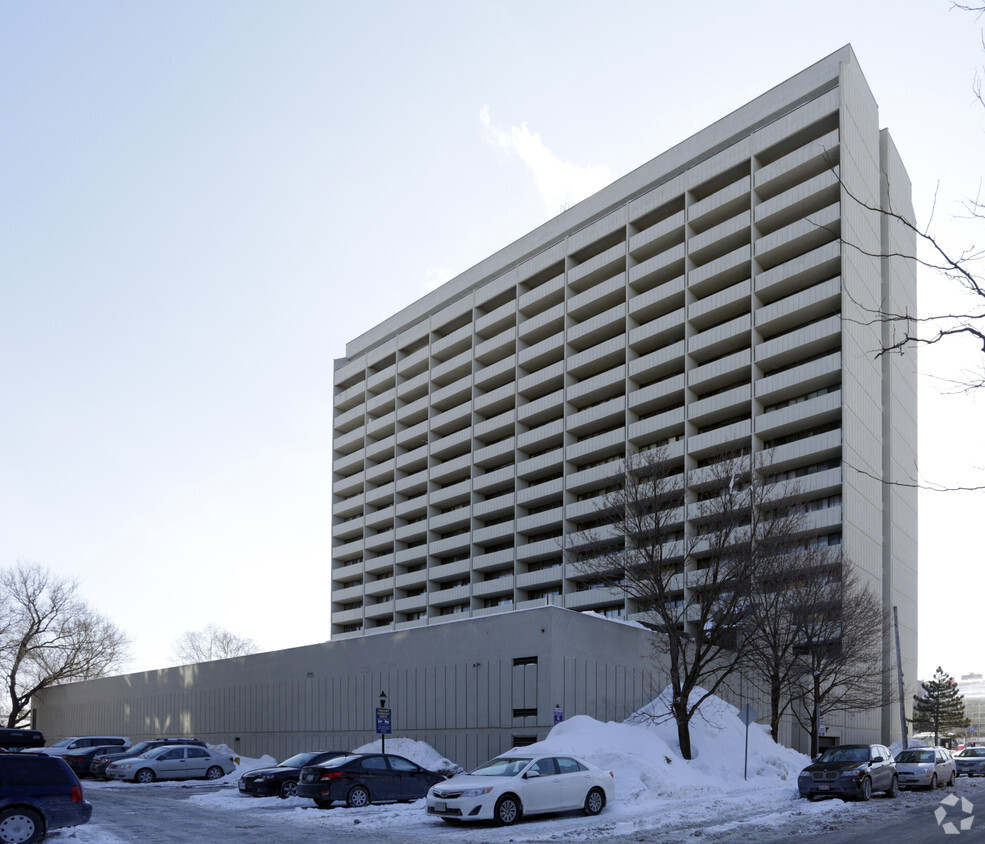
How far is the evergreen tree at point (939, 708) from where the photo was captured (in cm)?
10706

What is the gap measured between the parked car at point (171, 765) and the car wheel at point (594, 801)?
2094 cm

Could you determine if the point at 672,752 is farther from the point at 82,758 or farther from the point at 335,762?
the point at 82,758

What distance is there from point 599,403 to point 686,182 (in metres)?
16.1

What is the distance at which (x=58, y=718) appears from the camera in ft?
228

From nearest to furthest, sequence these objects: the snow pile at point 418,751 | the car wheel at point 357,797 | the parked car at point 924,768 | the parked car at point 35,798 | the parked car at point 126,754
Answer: the parked car at point 35,798
the car wheel at point 357,797
the parked car at point 924,768
the snow pile at point 418,751
the parked car at point 126,754

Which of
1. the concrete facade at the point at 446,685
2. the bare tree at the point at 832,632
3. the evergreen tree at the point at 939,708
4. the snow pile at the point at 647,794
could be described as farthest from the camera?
the evergreen tree at the point at 939,708

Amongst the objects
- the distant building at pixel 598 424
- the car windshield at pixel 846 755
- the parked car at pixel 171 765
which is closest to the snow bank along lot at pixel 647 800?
the parked car at pixel 171 765

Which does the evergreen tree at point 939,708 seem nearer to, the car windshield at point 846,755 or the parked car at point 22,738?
the car windshield at point 846,755

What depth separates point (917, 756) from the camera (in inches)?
1208

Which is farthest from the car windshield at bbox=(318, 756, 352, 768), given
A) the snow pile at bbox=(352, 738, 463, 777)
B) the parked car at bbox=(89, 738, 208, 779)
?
the parked car at bbox=(89, 738, 208, 779)

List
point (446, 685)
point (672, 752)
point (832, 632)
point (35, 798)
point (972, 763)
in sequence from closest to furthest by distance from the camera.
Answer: point (35, 798) → point (672, 752) → point (446, 685) → point (832, 632) → point (972, 763)

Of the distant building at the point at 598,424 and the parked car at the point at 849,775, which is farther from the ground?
the distant building at the point at 598,424

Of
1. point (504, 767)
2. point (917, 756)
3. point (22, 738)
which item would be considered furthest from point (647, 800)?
point (22, 738)

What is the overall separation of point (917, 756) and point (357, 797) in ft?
55.6
